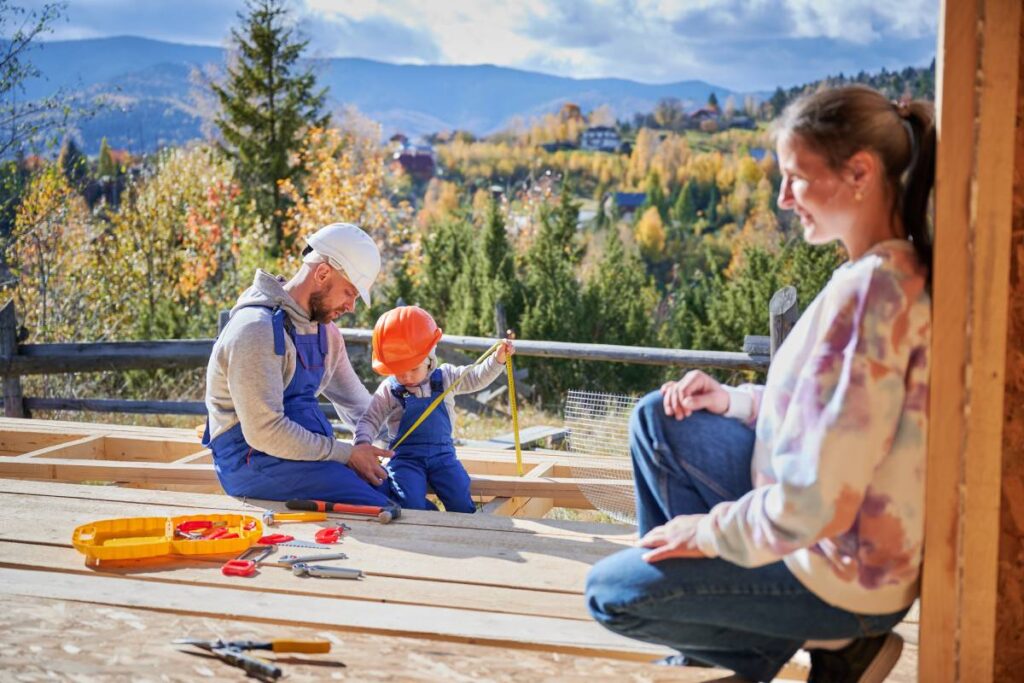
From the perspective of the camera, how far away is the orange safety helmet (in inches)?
171

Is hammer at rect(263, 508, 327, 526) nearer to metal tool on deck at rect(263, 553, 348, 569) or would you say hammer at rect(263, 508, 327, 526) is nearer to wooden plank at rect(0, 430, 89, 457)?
metal tool on deck at rect(263, 553, 348, 569)

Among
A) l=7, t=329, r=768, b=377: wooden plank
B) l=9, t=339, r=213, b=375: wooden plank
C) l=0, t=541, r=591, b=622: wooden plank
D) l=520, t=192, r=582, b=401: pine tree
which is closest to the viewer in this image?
l=0, t=541, r=591, b=622: wooden plank

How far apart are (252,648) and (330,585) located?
47 centimetres

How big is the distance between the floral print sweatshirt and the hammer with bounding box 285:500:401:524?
1.89 metres

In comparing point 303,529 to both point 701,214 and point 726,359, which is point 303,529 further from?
point 701,214

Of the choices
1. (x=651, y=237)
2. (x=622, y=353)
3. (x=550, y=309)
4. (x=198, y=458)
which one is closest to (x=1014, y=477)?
(x=198, y=458)

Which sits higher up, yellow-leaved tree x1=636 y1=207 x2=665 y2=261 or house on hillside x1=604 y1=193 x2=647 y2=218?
house on hillside x1=604 y1=193 x2=647 y2=218

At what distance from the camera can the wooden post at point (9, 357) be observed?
27.0 feet

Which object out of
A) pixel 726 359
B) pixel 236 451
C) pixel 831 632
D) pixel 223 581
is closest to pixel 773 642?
pixel 831 632

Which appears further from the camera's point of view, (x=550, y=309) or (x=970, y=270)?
(x=550, y=309)

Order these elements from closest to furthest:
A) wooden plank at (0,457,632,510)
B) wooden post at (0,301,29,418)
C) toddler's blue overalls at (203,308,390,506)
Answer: toddler's blue overalls at (203,308,390,506) < wooden plank at (0,457,632,510) < wooden post at (0,301,29,418)

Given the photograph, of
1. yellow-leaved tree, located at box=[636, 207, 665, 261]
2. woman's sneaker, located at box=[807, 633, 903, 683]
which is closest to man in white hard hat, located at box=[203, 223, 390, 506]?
woman's sneaker, located at box=[807, 633, 903, 683]

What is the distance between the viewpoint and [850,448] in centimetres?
192

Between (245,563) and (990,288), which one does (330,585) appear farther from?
(990,288)
